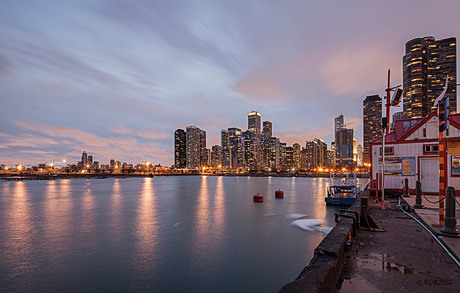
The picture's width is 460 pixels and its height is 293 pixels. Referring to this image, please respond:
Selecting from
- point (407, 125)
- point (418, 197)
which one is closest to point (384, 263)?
point (418, 197)

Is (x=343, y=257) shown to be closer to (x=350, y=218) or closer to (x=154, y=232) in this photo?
(x=350, y=218)

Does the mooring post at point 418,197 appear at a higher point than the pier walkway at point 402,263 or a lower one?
higher

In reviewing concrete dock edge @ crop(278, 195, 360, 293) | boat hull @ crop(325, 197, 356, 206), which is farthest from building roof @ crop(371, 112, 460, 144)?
concrete dock edge @ crop(278, 195, 360, 293)

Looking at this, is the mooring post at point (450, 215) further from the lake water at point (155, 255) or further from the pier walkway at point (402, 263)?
the lake water at point (155, 255)

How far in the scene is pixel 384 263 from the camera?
735cm

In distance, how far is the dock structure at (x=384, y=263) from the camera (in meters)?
5.80

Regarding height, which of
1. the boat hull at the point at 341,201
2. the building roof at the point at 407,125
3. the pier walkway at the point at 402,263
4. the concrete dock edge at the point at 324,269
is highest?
the building roof at the point at 407,125

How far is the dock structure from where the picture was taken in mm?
5805

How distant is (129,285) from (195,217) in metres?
19.3

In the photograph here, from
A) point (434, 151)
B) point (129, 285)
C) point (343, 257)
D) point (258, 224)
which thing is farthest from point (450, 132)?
point (129, 285)

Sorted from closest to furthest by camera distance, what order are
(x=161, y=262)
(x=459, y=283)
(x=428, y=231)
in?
1. (x=459, y=283)
2. (x=428, y=231)
3. (x=161, y=262)

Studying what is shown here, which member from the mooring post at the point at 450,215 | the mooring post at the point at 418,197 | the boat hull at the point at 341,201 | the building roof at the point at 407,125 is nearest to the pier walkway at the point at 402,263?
the mooring post at the point at 450,215

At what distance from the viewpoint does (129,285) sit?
12.3 m

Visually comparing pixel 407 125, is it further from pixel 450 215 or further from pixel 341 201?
pixel 450 215
